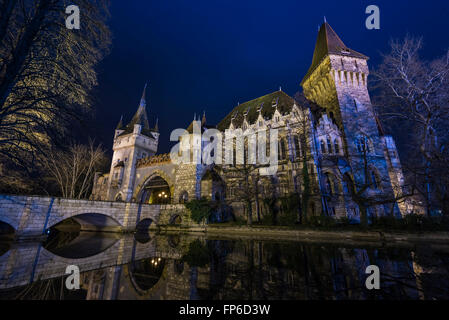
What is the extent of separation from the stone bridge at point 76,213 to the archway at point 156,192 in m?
7.05

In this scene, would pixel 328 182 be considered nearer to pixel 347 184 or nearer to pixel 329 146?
pixel 347 184

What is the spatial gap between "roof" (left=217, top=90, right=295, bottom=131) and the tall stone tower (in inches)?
552

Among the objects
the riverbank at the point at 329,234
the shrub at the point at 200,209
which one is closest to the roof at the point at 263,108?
the shrub at the point at 200,209

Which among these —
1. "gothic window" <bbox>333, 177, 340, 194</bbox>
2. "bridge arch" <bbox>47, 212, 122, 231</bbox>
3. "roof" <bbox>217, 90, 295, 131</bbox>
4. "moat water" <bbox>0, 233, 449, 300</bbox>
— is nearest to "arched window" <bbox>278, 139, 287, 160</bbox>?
"roof" <bbox>217, 90, 295, 131</bbox>

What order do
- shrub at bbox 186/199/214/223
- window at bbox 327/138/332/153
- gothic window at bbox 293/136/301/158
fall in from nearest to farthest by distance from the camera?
shrub at bbox 186/199/214/223 < gothic window at bbox 293/136/301/158 < window at bbox 327/138/332/153

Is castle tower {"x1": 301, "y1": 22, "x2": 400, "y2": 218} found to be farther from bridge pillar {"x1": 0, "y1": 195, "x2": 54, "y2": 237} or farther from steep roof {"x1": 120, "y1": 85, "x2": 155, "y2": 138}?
steep roof {"x1": 120, "y1": 85, "x2": 155, "y2": 138}

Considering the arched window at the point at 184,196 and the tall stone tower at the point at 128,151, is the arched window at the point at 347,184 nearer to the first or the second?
the arched window at the point at 184,196

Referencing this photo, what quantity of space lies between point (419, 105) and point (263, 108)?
1578 cm

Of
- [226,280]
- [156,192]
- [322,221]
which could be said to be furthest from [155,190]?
[226,280]

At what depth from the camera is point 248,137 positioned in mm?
23172

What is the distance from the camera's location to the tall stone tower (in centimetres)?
2855

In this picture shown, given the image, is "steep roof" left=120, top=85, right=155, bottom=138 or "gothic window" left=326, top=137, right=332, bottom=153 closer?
"gothic window" left=326, top=137, right=332, bottom=153

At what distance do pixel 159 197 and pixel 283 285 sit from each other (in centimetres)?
3008

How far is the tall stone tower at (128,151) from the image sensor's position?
28547 millimetres
